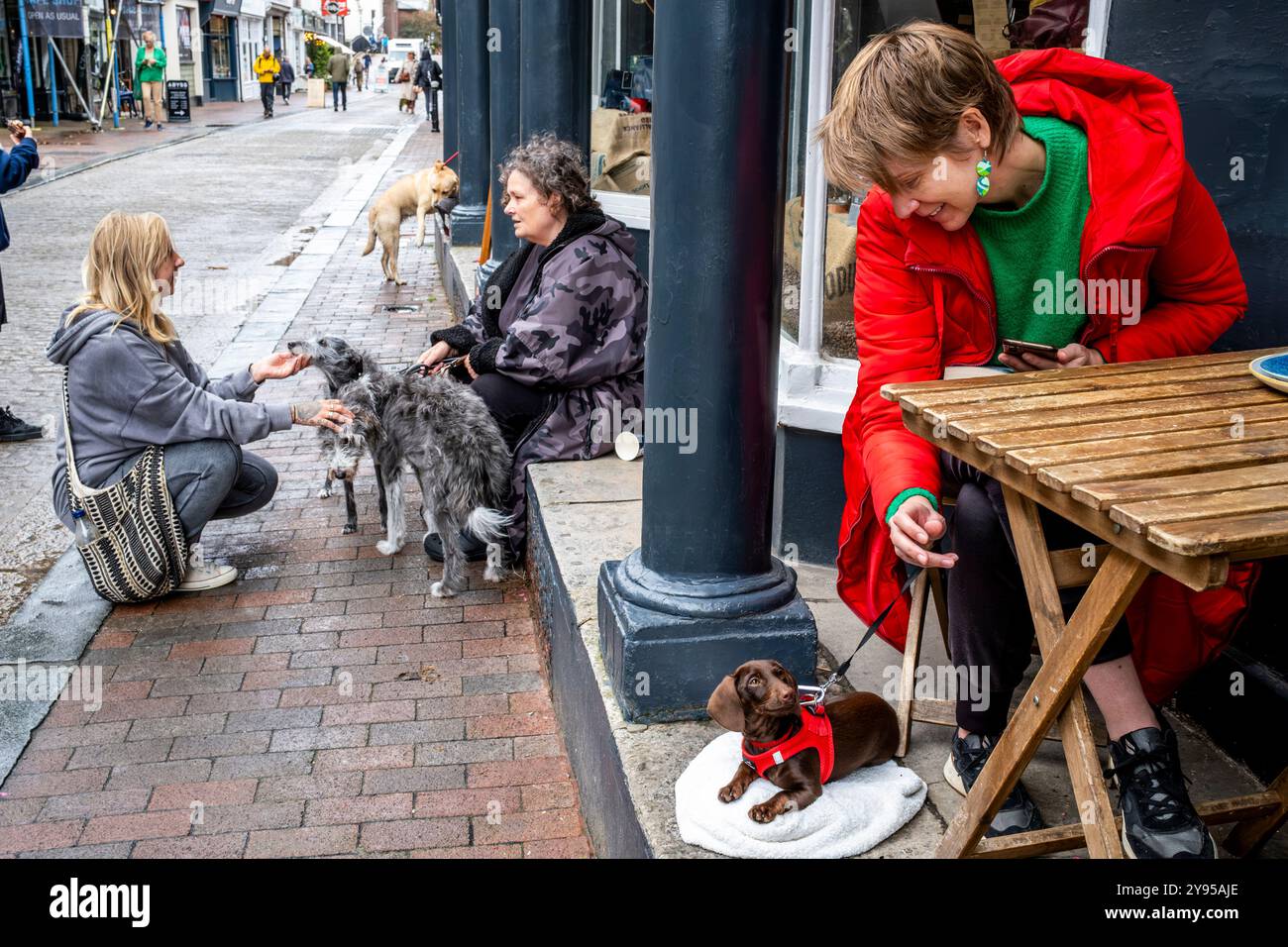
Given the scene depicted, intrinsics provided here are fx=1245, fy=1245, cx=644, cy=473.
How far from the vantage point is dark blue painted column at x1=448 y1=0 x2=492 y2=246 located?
1052 cm

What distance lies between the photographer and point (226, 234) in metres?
14.0

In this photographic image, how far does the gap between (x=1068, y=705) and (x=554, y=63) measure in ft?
16.7

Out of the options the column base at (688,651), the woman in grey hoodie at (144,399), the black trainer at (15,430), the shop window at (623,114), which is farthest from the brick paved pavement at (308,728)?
the shop window at (623,114)

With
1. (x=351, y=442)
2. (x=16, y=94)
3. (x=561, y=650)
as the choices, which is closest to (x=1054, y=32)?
(x=561, y=650)

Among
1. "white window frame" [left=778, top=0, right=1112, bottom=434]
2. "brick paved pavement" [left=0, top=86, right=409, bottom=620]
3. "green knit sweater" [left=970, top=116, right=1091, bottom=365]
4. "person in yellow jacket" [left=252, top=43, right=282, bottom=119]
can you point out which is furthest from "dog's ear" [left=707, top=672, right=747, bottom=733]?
"person in yellow jacket" [left=252, top=43, right=282, bottom=119]

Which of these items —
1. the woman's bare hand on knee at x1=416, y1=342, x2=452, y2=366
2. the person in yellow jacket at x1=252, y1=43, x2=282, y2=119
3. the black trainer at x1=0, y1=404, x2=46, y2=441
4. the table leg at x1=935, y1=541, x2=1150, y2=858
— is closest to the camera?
the table leg at x1=935, y1=541, x2=1150, y2=858

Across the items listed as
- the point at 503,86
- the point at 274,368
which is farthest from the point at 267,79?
the point at 274,368

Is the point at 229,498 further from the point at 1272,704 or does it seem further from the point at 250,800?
the point at 1272,704

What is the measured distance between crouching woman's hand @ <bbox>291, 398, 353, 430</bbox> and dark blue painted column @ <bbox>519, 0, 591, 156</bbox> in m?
2.32

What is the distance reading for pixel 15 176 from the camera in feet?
22.3

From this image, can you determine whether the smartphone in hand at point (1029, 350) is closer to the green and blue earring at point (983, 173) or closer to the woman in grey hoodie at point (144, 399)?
the green and blue earring at point (983, 173)

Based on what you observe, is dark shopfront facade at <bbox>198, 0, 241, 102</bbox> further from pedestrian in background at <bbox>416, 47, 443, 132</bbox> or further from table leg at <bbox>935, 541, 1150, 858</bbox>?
table leg at <bbox>935, 541, 1150, 858</bbox>

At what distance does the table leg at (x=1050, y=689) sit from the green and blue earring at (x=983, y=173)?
3.03 ft

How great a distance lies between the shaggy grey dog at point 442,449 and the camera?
14.9ft
